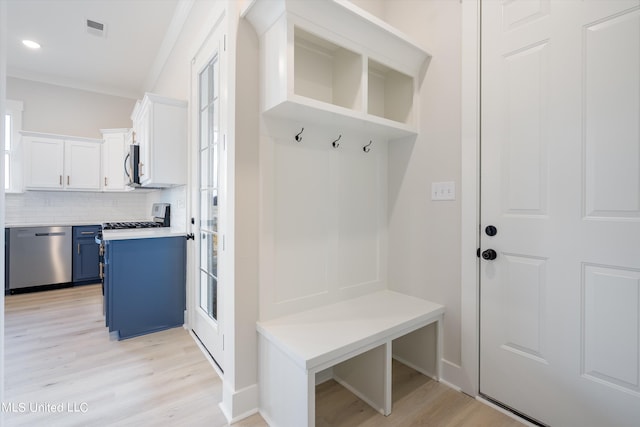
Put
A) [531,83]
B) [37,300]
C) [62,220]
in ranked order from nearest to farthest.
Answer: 1. [531,83]
2. [37,300]
3. [62,220]

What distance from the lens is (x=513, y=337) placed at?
1.61 metres

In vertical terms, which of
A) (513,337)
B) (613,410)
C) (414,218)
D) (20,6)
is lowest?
(613,410)

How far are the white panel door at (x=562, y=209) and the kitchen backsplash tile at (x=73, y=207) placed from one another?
4.92m

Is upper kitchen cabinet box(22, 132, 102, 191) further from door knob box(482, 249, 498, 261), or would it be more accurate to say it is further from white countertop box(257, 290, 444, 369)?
door knob box(482, 249, 498, 261)

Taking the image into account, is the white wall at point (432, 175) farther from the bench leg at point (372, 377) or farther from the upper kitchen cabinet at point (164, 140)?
the upper kitchen cabinet at point (164, 140)

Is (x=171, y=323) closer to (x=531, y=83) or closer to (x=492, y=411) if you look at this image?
(x=492, y=411)

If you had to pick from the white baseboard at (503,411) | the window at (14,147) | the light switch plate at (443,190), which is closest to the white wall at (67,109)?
the window at (14,147)

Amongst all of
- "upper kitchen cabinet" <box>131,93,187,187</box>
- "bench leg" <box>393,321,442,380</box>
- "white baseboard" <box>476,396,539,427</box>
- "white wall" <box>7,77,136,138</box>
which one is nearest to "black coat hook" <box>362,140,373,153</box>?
"bench leg" <box>393,321,442,380</box>

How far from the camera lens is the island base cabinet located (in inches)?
98.4

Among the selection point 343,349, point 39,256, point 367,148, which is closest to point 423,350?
point 343,349

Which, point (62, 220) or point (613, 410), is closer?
point (613, 410)

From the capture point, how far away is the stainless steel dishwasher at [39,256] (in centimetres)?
367

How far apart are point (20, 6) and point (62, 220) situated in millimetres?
2768

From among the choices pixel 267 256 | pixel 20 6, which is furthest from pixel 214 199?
pixel 20 6
